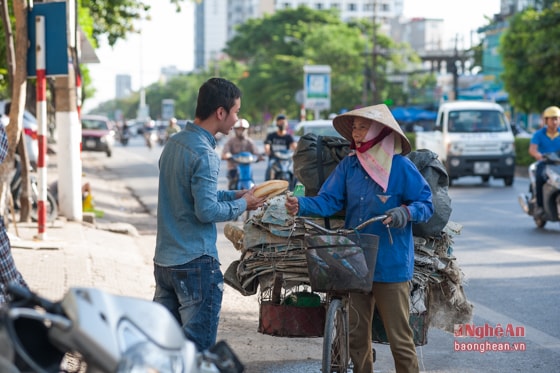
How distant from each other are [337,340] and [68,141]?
9.81 metres

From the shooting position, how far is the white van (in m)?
25.5

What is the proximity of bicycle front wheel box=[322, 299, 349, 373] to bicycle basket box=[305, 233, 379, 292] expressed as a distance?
0.62ft

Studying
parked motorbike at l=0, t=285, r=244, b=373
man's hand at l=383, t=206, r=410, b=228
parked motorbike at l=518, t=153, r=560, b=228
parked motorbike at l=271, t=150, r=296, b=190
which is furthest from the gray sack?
parked motorbike at l=271, t=150, r=296, b=190

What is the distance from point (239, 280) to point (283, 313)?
1.21 feet

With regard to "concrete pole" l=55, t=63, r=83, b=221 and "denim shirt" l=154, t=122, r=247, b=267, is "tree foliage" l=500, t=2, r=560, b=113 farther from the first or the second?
"denim shirt" l=154, t=122, r=247, b=267

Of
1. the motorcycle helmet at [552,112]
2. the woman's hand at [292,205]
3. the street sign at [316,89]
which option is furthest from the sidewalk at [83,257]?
the street sign at [316,89]

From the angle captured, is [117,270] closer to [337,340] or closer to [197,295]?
[337,340]

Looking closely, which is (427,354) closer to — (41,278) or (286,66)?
(41,278)

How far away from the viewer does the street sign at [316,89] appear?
143 feet

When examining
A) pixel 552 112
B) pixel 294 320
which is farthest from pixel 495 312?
pixel 552 112

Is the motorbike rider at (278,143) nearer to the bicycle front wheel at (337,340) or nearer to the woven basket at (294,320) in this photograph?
the woven basket at (294,320)

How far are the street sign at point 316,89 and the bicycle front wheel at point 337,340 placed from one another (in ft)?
123

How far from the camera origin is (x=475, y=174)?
25.6 meters

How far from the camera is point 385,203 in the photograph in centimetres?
561
